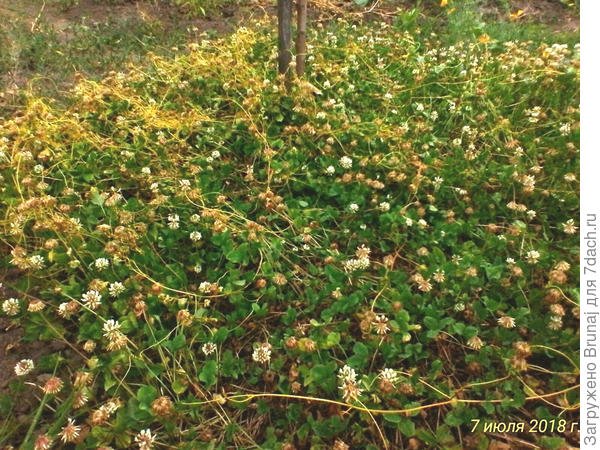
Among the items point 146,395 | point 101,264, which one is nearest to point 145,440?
point 146,395

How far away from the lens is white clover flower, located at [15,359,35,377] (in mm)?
1723

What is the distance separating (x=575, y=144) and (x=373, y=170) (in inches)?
42.3

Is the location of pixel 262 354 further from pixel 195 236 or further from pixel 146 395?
pixel 195 236

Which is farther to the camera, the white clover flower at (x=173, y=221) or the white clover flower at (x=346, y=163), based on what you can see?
the white clover flower at (x=346, y=163)

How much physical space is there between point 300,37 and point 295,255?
1.55 metres

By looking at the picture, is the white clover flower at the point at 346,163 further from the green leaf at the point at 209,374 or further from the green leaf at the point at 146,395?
the green leaf at the point at 146,395

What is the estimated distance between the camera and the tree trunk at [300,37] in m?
2.86

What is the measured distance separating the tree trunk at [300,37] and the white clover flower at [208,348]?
1.93 meters

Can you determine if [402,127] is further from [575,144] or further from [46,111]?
[46,111]

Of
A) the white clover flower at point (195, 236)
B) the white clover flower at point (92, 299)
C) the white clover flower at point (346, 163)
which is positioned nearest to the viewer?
the white clover flower at point (92, 299)

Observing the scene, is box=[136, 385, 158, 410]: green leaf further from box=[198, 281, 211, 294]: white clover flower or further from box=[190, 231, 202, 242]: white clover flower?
box=[190, 231, 202, 242]: white clover flower

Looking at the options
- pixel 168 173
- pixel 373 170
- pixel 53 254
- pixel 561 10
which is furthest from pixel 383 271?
pixel 561 10

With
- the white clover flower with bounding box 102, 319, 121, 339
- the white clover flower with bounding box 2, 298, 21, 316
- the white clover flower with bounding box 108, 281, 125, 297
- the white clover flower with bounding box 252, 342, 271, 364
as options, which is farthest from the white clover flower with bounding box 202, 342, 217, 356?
the white clover flower with bounding box 2, 298, 21, 316

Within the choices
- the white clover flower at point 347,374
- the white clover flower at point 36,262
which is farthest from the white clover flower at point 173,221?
the white clover flower at point 347,374
